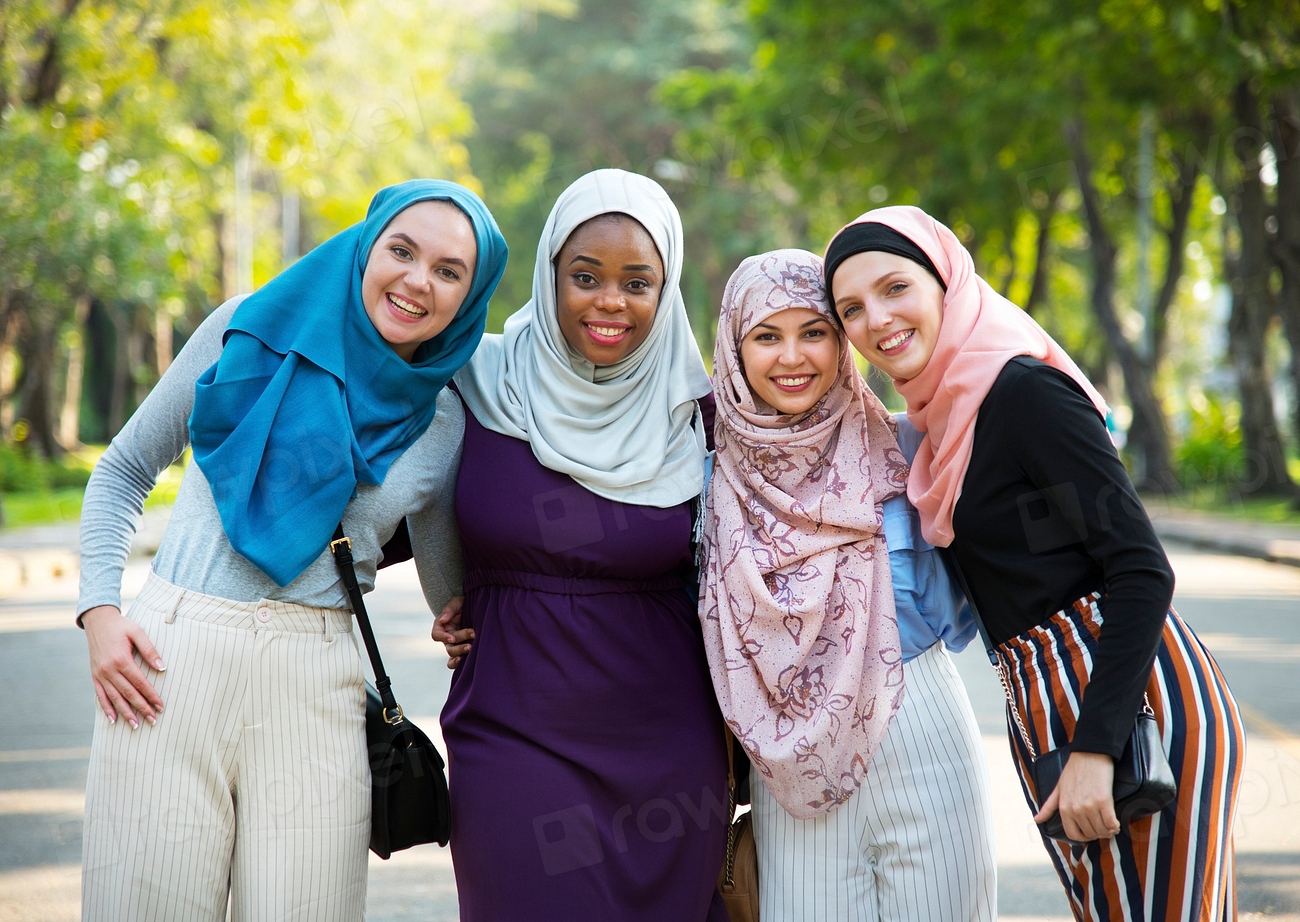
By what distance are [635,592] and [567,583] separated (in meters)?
0.16

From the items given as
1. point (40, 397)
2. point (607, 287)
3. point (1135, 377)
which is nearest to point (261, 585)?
point (607, 287)

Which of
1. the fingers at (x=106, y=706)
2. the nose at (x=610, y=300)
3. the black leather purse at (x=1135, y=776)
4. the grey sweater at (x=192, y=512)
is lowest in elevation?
the black leather purse at (x=1135, y=776)

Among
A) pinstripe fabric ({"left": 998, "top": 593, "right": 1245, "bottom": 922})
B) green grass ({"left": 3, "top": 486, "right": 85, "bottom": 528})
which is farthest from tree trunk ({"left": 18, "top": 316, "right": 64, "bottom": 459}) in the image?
pinstripe fabric ({"left": 998, "top": 593, "right": 1245, "bottom": 922})

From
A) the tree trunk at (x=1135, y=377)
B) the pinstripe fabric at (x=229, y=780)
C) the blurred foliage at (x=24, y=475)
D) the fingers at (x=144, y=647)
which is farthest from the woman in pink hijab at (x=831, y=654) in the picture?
the blurred foliage at (x=24, y=475)

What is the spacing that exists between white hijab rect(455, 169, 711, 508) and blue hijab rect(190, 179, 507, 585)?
0.24 metres

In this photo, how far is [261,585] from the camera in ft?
7.55

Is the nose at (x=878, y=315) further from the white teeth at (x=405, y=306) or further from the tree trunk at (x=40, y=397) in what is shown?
the tree trunk at (x=40, y=397)

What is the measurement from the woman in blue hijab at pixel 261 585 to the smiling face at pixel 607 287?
0.31 meters

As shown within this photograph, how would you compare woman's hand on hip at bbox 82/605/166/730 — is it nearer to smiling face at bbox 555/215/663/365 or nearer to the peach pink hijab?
smiling face at bbox 555/215/663/365

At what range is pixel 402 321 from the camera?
2508 mm

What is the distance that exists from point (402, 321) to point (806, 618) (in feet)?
3.54

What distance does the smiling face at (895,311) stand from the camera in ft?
8.18

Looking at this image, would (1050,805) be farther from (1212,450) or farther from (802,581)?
(1212,450)

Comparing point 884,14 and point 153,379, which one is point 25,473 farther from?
point 884,14
